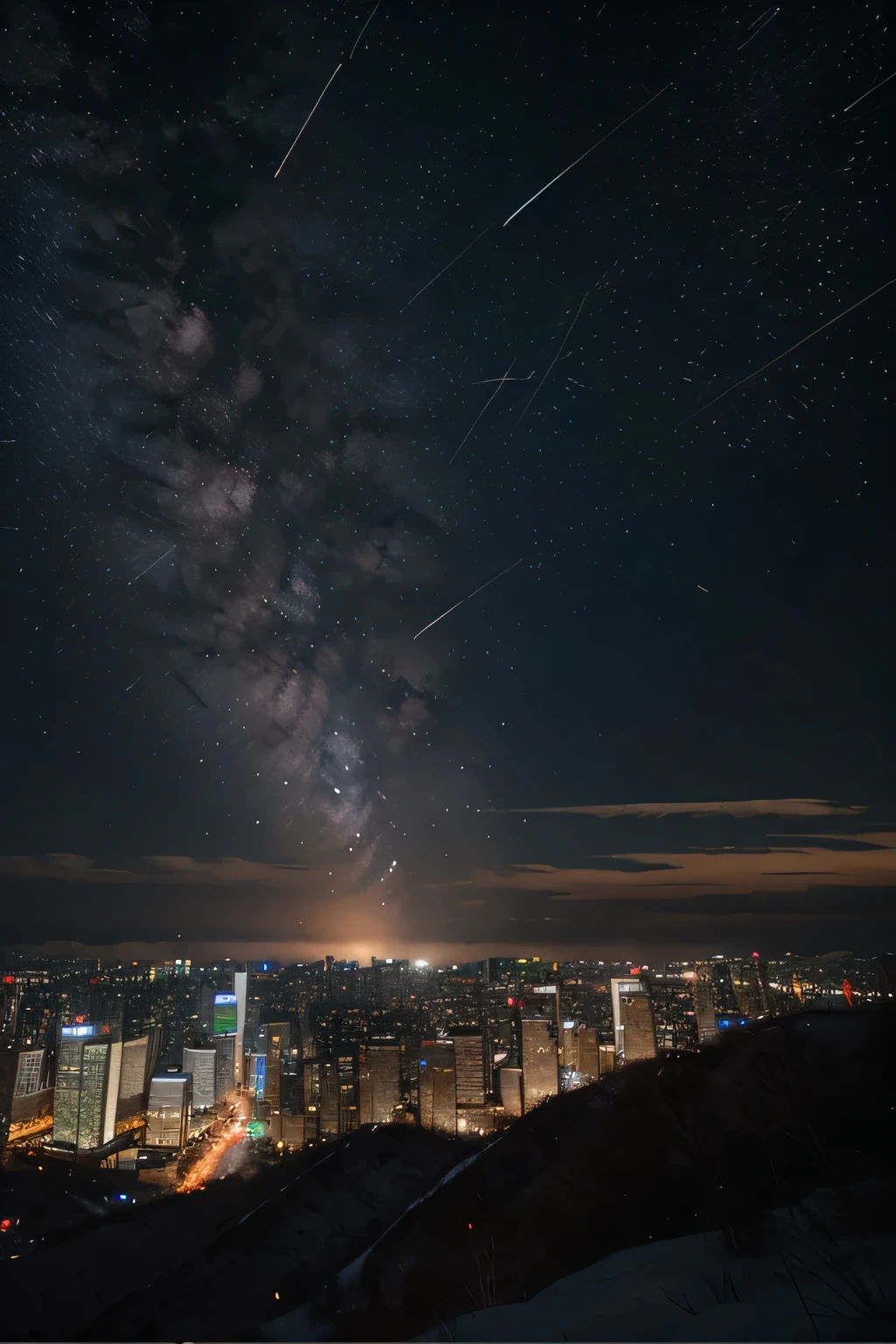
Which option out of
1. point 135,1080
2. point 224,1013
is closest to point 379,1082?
point 135,1080

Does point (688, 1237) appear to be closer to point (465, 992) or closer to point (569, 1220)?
point (569, 1220)

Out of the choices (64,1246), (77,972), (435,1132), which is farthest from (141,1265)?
(77,972)

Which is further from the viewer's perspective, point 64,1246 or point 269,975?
point 269,975

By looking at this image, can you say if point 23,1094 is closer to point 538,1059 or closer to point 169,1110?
point 169,1110

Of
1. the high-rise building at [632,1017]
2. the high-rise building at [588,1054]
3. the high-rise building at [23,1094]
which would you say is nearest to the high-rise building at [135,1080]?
the high-rise building at [23,1094]

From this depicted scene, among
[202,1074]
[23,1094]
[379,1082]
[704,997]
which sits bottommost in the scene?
[202,1074]

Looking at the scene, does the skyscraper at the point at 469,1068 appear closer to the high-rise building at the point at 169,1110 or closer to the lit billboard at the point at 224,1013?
the high-rise building at the point at 169,1110
